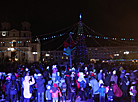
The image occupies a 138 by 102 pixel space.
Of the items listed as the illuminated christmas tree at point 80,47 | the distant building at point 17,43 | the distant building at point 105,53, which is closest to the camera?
the illuminated christmas tree at point 80,47

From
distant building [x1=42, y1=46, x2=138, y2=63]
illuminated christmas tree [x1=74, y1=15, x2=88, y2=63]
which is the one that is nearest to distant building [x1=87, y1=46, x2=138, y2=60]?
distant building [x1=42, y1=46, x2=138, y2=63]

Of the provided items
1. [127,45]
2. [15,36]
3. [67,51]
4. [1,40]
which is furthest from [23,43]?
[127,45]

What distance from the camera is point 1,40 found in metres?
51.0

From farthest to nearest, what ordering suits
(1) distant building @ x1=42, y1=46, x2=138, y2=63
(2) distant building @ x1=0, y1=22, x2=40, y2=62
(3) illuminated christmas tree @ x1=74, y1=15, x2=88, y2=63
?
(1) distant building @ x1=42, y1=46, x2=138, y2=63 < (2) distant building @ x1=0, y1=22, x2=40, y2=62 < (3) illuminated christmas tree @ x1=74, y1=15, x2=88, y2=63

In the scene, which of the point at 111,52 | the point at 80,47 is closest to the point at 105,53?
the point at 111,52

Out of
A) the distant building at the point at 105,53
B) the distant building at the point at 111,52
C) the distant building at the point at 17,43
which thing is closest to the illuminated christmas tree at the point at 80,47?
the distant building at the point at 17,43

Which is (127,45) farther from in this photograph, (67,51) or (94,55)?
(67,51)

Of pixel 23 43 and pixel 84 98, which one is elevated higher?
pixel 23 43

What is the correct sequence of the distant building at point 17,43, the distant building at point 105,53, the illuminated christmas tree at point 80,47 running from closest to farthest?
1. the illuminated christmas tree at point 80,47
2. the distant building at point 17,43
3. the distant building at point 105,53

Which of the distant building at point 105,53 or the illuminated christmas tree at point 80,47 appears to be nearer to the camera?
the illuminated christmas tree at point 80,47

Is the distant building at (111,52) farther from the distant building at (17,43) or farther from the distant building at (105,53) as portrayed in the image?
the distant building at (17,43)

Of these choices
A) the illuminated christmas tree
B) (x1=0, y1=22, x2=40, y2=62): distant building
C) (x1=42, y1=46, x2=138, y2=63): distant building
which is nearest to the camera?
the illuminated christmas tree

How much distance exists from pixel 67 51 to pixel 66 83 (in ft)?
33.4

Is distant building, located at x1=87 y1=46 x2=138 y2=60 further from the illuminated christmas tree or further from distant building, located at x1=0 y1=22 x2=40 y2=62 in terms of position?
the illuminated christmas tree
